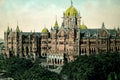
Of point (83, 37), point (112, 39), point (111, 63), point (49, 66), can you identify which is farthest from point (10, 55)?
point (111, 63)

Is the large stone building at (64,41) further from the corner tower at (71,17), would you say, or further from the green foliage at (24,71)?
the green foliage at (24,71)

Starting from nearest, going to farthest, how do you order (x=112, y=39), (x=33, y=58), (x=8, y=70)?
(x=8, y=70) → (x=112, y=39) → (x=33, y=58)

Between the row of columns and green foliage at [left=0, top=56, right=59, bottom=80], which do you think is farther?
the row of columns

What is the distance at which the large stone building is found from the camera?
86125 millimetres

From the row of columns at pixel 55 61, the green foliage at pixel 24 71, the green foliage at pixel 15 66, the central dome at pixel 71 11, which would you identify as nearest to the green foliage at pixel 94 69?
the green foliage at pixel 24 71

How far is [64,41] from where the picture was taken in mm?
91062

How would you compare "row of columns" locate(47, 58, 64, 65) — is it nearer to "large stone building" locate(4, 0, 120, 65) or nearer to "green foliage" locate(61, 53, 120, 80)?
"large stone building" locate(4, 0, 120, 65)

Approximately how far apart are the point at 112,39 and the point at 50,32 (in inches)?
781

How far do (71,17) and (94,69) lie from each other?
3881cm

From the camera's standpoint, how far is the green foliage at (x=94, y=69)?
61.3m

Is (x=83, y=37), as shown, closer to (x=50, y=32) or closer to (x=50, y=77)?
(x=50, y=32)

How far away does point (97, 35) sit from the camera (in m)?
86.2

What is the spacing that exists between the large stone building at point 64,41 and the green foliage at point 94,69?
15.6m

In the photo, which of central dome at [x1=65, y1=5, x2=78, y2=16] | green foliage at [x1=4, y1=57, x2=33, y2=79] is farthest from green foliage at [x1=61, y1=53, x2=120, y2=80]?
central dome at [x1=65, y1=5, x2=78, y2=16]
